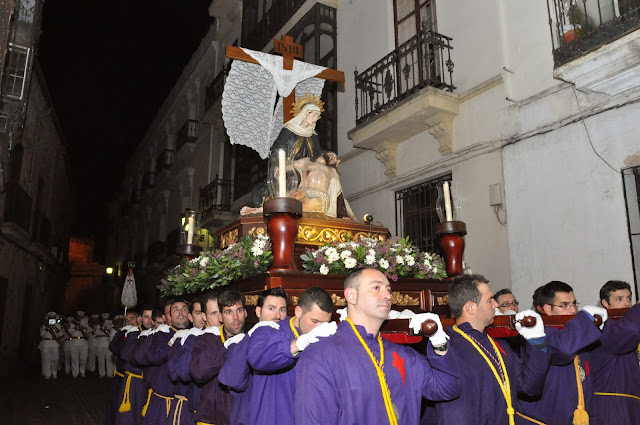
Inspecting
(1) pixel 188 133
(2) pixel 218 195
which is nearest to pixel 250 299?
(2) pixel 218 195

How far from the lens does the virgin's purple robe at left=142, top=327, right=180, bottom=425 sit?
5145mm

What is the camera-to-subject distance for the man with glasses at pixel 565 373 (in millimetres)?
2988

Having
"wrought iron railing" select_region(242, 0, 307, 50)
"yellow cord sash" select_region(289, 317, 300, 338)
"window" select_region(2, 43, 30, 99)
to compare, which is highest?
"wrought iron railing" select_region(242, 0, 307, 50)

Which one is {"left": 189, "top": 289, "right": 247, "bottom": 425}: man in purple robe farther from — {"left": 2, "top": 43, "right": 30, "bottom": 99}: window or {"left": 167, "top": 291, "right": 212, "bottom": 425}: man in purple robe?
{"left": 2, "top": 43, "right": 30, "bottom": 99}: window

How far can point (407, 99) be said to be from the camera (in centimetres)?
814

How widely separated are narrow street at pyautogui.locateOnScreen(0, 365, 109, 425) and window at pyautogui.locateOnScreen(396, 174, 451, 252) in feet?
19.0

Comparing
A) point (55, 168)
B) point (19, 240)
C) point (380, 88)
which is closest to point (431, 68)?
point (380, 88)

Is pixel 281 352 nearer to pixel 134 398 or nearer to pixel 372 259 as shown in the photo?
pixel 372 259

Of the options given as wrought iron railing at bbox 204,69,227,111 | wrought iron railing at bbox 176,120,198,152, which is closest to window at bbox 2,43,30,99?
wrought iron railing at bbox 204,69,227,111

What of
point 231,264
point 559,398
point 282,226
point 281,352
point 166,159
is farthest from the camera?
point 166,159

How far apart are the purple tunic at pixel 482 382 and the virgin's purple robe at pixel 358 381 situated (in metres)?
0.30

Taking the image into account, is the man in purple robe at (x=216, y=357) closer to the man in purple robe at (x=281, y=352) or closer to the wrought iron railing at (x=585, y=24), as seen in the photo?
the man in purple robe at (x=281, y=352)

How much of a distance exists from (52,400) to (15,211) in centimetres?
571

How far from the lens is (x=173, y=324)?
17.6 feet
